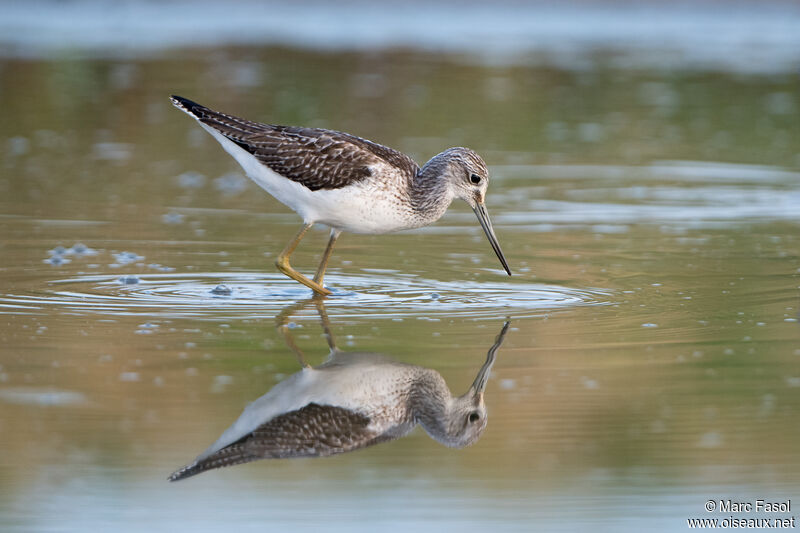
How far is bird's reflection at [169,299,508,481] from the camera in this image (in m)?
5.50

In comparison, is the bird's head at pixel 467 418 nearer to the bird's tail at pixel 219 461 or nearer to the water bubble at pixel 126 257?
the bird's tail at pixel 219 461

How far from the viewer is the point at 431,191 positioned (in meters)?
8.79

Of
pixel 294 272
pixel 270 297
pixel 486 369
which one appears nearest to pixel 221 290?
pixel 270 297

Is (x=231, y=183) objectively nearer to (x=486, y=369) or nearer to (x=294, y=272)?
(x=294, y=272)

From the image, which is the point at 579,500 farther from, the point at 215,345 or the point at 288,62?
the point at 288,62

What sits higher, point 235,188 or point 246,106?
point 235,188

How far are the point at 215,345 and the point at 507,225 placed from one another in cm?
435

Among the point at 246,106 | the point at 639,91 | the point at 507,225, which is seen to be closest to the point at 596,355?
the point at 507,225

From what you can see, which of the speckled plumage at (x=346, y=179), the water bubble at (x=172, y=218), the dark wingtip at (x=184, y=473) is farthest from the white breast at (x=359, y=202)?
the dark wingtip at (x=184, y=473)

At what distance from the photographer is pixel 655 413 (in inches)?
238

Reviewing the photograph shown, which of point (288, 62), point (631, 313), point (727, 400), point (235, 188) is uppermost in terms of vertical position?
point (727, 400)

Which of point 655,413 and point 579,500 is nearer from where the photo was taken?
point 579,500

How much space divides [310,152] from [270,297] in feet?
3.29

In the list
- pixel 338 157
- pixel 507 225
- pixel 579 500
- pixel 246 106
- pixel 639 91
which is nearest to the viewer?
pixel 579 500
